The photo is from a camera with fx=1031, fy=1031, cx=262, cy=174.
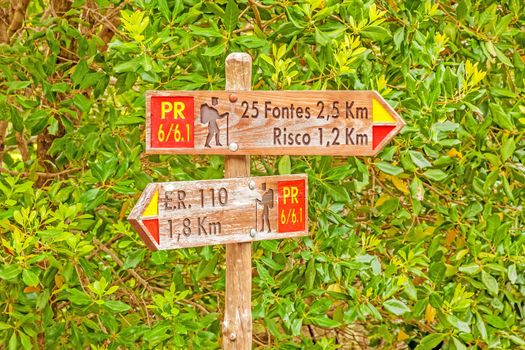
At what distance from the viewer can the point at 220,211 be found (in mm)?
2877

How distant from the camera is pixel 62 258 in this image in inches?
145

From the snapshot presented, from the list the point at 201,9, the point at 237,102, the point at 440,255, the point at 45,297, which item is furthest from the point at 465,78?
the point at 45,297

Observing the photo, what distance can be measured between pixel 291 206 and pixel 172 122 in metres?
0.45

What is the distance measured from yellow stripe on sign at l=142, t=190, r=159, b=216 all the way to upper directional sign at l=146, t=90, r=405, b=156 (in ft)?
0.54

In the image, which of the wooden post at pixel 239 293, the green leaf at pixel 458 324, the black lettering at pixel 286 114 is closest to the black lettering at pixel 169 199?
the wooden post at pixel 239 293

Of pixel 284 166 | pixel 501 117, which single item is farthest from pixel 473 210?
pixel 284 166

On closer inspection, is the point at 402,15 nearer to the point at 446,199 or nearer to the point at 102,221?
the point at 446,199

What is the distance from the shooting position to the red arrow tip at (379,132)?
9.68 ft

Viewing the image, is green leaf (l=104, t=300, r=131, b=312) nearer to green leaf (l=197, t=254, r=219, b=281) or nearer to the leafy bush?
the leafy bush

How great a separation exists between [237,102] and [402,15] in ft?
4.07

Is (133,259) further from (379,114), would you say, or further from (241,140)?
(379,114)

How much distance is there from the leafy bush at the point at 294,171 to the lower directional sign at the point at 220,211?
464 mm

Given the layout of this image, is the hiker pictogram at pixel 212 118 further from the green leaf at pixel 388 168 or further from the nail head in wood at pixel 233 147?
the green leaf at pixel 388 168

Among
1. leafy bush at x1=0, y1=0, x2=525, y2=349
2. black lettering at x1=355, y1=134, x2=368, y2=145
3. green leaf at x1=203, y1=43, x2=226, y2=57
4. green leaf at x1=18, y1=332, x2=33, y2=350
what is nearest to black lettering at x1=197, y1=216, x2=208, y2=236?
black lettering at x1=355, y1=134, x2=368, y2=145
